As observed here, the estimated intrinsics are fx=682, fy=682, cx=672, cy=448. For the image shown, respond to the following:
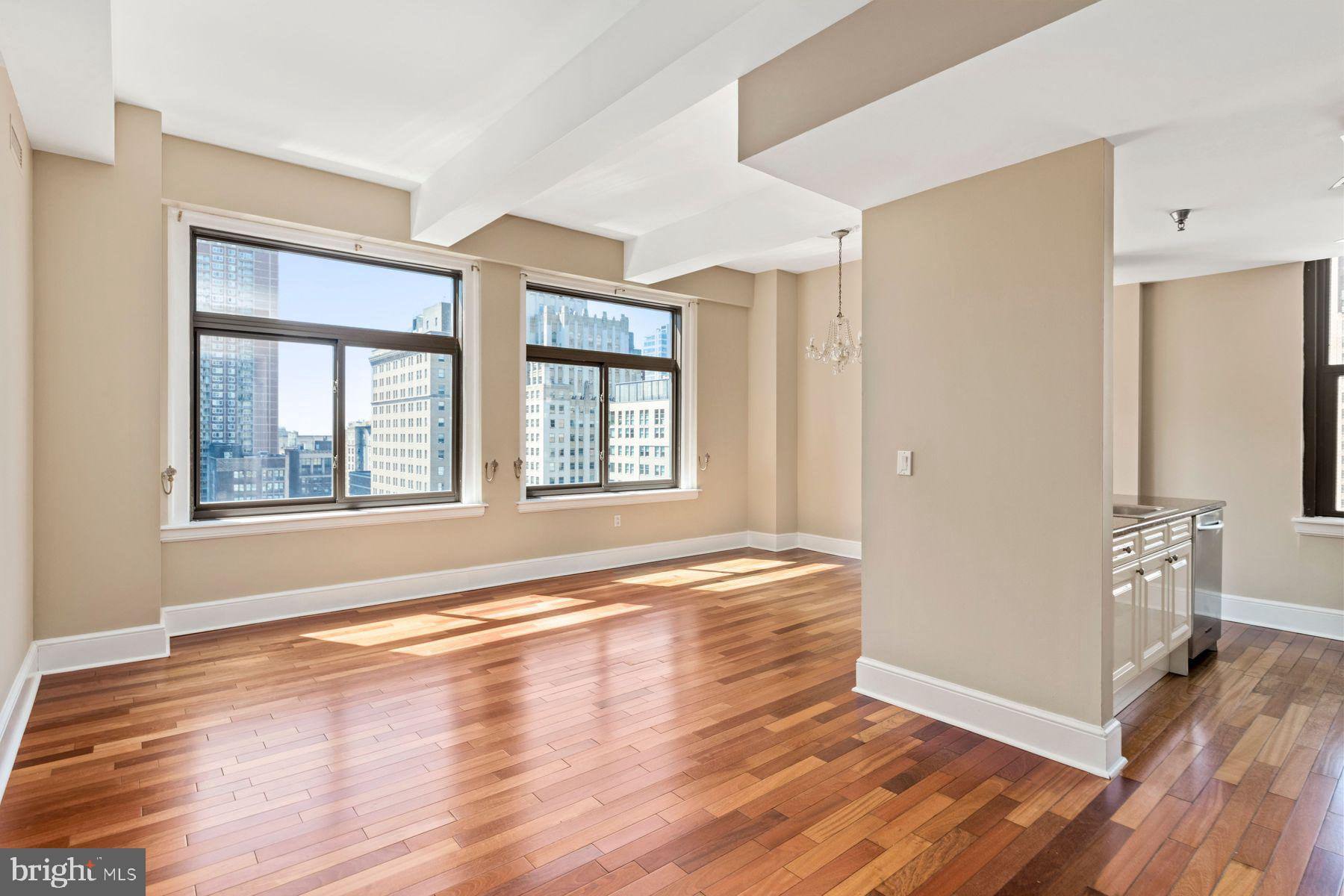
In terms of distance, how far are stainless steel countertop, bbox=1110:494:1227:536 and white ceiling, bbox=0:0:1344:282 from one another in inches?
58.6

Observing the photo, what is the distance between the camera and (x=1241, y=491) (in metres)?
4.62

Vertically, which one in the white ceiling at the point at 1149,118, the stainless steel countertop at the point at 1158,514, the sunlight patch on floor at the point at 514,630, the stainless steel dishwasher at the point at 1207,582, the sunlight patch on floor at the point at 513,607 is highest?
the white ceiling at the point at 1149,118

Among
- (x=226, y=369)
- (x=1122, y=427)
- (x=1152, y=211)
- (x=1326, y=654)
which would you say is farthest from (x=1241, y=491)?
(x=226, y=369)

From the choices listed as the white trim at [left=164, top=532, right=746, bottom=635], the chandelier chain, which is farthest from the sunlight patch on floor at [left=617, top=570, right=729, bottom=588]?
the chandelier chain

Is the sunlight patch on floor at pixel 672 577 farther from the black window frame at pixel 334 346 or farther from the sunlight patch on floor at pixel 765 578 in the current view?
the black window frame at pixel 334 346

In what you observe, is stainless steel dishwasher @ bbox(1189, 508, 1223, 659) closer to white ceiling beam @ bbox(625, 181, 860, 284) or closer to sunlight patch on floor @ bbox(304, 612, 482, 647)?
white ceiling beam @ bbox(625, 181, 860, 284)

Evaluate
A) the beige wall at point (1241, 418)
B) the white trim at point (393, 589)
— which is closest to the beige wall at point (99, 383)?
the white trim at point (393, 589)

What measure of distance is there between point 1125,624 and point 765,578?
3.20 m

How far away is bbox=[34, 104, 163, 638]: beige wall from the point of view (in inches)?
139

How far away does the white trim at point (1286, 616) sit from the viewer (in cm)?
426

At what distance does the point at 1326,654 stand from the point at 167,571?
686 centimetres

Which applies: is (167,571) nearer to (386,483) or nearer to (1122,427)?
(386,483)

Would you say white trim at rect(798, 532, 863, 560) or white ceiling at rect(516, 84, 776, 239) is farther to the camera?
white trim at rect(798, 532, 863, 560)

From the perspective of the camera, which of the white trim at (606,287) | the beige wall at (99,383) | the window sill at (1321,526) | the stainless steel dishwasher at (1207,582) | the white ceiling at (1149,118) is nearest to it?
the white ceiling at (1149,118)
